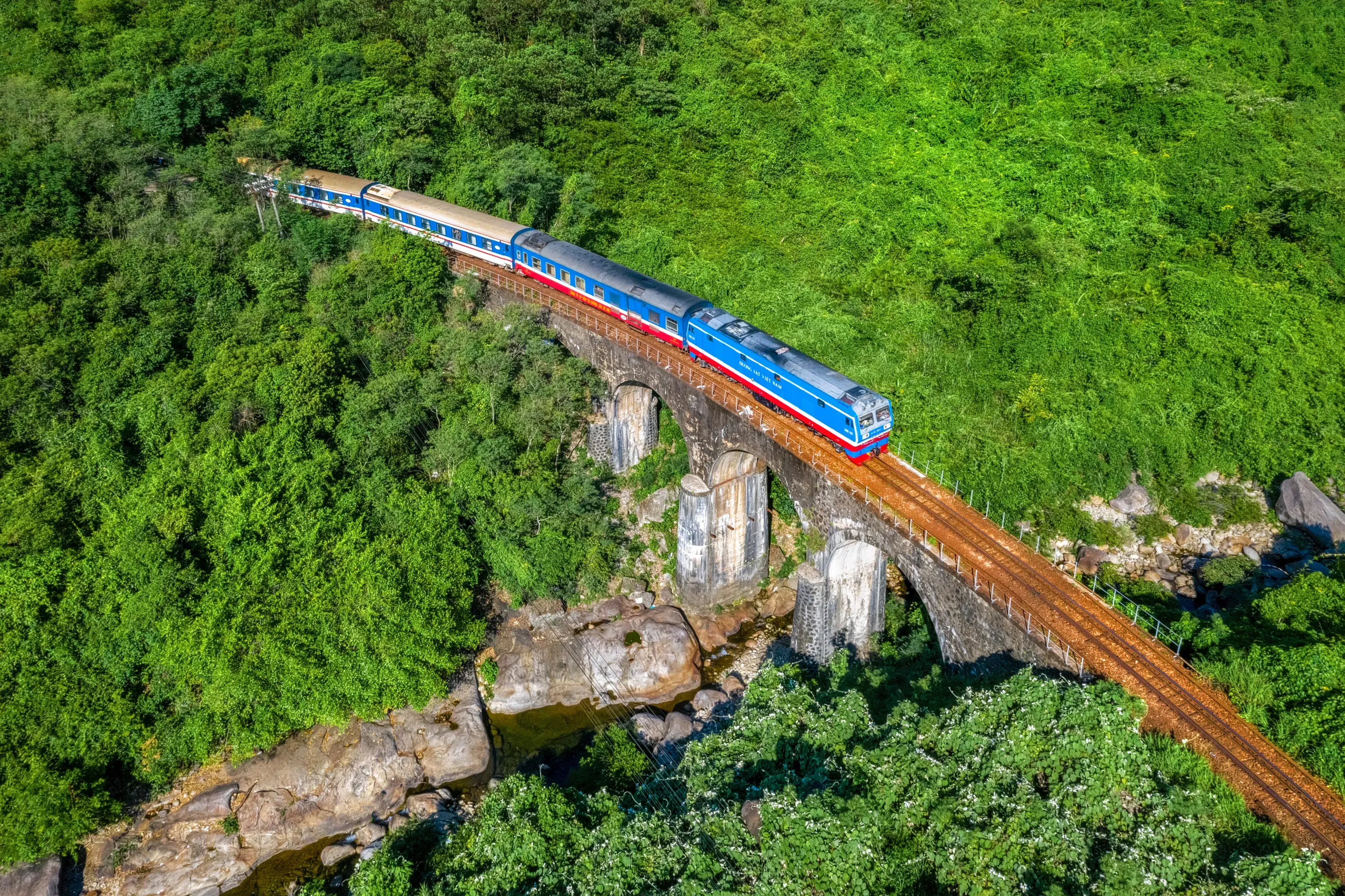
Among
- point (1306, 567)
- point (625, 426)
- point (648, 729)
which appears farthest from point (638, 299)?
point (1306, 567)

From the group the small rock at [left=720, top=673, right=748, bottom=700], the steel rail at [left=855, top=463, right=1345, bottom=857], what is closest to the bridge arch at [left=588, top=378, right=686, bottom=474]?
the small rock at [left=720, top=673, right=748, bottom=700]

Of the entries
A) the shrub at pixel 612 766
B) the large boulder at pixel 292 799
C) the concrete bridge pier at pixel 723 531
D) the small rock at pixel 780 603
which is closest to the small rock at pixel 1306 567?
the small rock at pixel 780 603

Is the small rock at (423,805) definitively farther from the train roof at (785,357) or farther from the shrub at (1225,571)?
the shrub at (1225,571)

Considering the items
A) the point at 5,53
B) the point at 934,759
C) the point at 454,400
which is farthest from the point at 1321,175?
the point at 5,53

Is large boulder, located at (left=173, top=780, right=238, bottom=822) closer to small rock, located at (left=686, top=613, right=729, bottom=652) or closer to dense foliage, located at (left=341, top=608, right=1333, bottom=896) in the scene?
dense foliage, located at (left=341, top=608, right=1333, bottom=896)

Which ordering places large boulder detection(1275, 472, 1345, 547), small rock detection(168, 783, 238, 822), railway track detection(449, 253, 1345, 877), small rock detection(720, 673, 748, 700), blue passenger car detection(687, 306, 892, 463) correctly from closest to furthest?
railway track detection(449, 253, 1345, 877), blue passenger car detection(687, 306, 892, 463), small rock detection(168, 783, 238, 822), large boulder detection(1275, 472, 1345, 547), small rock detection(720, 673, 748, 700)

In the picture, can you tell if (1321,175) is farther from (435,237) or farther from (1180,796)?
(435,237)

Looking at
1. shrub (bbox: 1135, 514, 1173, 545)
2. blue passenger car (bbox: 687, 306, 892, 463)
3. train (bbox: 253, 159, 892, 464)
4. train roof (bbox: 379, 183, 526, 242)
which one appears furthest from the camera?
train roof (bbox: 379, 183, 526, 242)
